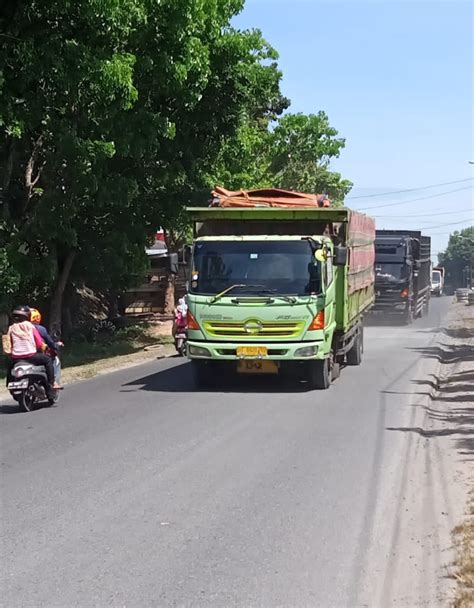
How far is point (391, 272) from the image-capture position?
115 feet

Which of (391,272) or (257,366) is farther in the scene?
(391,272)

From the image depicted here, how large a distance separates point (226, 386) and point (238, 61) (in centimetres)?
859

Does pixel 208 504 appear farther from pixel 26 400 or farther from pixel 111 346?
pixel 111 346

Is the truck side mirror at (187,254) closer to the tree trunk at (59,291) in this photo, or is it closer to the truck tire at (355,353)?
the truck tire at (355,353)

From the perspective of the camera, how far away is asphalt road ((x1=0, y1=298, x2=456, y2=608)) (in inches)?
223

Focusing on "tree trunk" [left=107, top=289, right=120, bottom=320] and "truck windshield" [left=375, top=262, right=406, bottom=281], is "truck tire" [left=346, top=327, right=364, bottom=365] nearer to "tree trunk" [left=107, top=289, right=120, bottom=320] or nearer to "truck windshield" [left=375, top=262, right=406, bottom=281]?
"tree trunk" [left=107, top=289, right=120, bottom=320]

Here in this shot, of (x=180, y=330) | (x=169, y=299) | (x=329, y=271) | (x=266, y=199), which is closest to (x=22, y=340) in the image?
(x=329, y=271)

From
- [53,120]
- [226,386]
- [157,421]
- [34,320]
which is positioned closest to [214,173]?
[53,120]

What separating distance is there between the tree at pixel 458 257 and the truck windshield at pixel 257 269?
403ft

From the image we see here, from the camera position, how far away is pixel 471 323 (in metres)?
39.1

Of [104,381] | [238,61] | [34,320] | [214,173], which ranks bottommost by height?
[104,381]

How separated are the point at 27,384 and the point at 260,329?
12.6 ft

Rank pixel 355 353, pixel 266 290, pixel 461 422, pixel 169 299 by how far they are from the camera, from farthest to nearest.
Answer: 1. pixel 169 299
2. pixel 355 353
3. pixel 266 290
4. pixel 461 422

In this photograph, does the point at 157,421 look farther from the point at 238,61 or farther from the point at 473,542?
the point at 238,61
